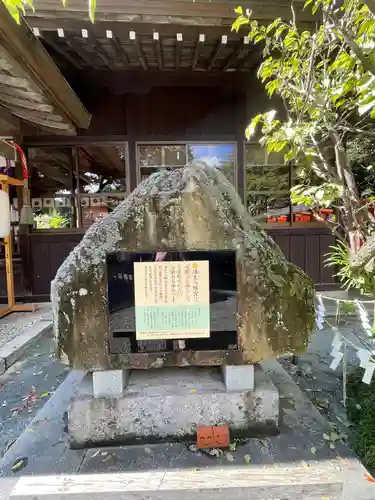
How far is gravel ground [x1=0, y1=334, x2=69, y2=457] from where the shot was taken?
2.97 meters

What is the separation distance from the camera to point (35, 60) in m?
3.57

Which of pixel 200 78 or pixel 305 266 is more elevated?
pixel 200 78

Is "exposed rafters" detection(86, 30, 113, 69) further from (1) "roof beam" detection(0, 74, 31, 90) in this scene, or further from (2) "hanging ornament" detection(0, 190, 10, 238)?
(2) "hanging ornament" detection(0, 190, 10, 238)

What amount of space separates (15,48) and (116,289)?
2530mm

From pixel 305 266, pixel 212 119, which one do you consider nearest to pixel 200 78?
pixel 212 119

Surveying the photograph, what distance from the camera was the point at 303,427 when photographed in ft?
8.56

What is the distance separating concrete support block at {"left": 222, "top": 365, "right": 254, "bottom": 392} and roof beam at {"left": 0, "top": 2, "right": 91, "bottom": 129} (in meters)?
3.33

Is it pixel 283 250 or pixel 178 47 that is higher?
pixel 178 47

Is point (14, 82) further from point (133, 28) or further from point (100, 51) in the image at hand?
point (100, 51)

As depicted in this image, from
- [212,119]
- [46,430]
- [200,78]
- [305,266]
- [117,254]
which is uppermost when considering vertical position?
[200,78]

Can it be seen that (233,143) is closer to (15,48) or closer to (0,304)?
(15,48)

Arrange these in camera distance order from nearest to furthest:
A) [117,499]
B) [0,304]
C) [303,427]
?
[117,499] < [303,427] < [0,304]

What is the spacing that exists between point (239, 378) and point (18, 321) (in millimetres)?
4509

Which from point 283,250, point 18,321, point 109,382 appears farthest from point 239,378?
point 283,250
